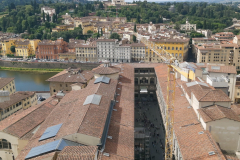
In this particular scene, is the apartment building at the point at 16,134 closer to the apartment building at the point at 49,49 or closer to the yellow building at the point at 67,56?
the yellow building at the point at 67,56

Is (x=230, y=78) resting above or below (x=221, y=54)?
above

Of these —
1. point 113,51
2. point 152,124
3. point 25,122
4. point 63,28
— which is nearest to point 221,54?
point 113,51

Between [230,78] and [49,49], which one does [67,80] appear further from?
[49,49]

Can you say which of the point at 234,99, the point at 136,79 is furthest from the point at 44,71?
the point at 234,99

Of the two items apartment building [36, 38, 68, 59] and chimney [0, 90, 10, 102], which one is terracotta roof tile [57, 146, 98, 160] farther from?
apartment building [36, 38, 68, 59]

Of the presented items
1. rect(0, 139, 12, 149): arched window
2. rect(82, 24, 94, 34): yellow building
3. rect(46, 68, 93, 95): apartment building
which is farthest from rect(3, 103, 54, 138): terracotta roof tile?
rect(82, 24, 94, 34): yellow building

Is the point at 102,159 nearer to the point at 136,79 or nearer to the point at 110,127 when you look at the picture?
the point at 110,127

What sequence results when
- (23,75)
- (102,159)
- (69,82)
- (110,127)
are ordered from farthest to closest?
(23,75)
(69,82)
(110,127)
(102,159)
